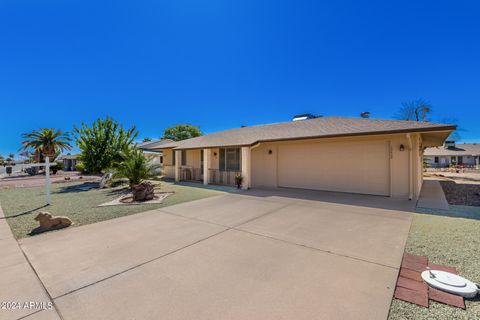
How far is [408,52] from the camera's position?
12.5 m

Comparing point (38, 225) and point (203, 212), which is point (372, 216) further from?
point (38, 225)

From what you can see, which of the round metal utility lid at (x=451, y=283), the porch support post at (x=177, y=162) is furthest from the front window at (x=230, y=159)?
the round metal utility lid at (x=451, y=283)

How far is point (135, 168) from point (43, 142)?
26.8m

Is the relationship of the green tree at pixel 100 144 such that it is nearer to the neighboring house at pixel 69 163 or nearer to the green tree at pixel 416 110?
the neighboring house at pixel 69 163

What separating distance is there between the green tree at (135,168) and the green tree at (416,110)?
32845 mm

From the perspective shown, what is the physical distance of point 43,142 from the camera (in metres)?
27.6

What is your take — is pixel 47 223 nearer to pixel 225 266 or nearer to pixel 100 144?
pixel 225 266

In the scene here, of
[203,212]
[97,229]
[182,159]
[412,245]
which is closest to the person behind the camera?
[412,245]

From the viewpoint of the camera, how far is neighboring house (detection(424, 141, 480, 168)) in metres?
36.9

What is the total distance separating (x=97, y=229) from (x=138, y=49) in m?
11.6

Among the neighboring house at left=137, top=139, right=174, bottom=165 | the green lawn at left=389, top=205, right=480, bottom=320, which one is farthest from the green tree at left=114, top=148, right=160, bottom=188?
the green lawn at left=389, top=205, right=480, bottom=320

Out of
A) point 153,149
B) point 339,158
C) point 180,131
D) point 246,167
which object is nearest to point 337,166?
point 339,158

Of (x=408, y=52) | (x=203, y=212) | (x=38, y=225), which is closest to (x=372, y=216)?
(x=203, y=212)

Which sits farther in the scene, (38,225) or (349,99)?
(349,99)
